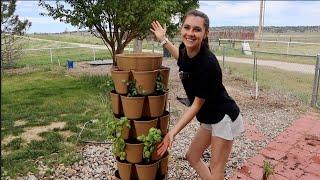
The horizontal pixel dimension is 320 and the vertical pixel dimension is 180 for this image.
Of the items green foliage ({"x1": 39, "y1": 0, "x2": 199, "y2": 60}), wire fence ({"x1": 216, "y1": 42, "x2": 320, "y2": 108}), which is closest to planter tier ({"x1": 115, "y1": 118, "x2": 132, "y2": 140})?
green foliage ({"x1": 39, "y1": 0, "x2": 199, "y2": 60})

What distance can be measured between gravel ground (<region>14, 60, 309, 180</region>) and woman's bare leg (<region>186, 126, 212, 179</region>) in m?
1.00

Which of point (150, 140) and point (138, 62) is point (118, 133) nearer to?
point (150, 140)

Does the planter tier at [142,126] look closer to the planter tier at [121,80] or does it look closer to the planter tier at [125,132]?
the planter tier at [125,132]

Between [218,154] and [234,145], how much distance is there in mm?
2549

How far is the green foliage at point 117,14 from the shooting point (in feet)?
27.3

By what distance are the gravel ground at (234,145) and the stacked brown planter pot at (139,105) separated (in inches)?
33.7

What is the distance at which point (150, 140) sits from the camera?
3217 millimetres

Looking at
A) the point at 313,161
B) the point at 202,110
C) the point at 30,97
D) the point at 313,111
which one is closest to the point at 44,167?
the point at 202,110

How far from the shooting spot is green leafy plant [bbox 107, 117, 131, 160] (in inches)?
129

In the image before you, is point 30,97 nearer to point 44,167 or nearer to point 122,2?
point 122,2

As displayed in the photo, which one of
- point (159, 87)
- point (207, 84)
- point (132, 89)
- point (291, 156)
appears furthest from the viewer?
point (291, 156)

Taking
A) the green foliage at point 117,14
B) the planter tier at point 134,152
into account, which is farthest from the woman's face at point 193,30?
the green foliage at point 117,14

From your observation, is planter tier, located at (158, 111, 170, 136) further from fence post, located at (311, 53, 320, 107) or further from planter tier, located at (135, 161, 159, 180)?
fence post, located at (311, 53, 320, 107)

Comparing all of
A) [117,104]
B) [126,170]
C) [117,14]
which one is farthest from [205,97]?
[117,14]
